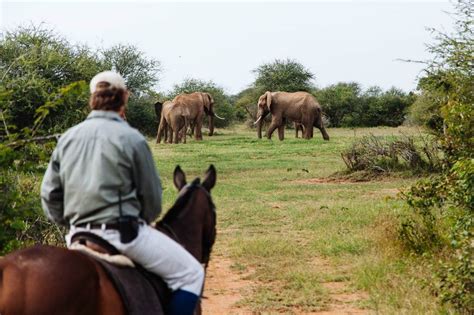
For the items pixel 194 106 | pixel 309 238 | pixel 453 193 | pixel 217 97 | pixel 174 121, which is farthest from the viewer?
pixel 217 97

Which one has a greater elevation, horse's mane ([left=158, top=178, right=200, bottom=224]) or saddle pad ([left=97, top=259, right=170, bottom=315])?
horse's mane ([left=158, top=178, right=200, bottom=224])

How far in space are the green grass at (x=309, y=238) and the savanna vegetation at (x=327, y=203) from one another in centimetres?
2

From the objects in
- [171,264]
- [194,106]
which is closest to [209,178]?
[171,264]

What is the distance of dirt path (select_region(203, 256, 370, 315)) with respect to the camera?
7039mm

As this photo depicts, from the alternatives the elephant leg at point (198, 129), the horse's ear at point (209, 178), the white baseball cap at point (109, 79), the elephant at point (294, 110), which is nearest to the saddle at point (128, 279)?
the white baseball cap at point (109, 79)

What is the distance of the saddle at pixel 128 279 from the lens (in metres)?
3.68

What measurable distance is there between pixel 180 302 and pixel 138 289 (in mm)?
352

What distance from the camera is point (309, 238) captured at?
1054 centimetres

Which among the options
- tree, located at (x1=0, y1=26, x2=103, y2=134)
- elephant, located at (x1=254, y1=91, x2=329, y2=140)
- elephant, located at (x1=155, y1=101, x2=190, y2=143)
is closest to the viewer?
tree, located at (x1=0, y1=26, x2=103, y2=134)

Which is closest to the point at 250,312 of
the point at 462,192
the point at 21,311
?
the point at 462,192

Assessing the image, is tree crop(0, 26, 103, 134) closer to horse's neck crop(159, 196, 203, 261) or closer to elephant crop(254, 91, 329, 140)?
horse's neck crop(159, 196, 203, 261)

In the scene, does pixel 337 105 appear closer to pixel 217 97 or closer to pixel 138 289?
pixel 217 97

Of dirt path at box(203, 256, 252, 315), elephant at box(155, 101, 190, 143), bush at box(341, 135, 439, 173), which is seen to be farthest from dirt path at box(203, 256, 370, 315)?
elephant at box(155, 101, 190, 143)

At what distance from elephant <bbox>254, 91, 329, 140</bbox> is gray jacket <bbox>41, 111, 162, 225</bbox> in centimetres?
3360
